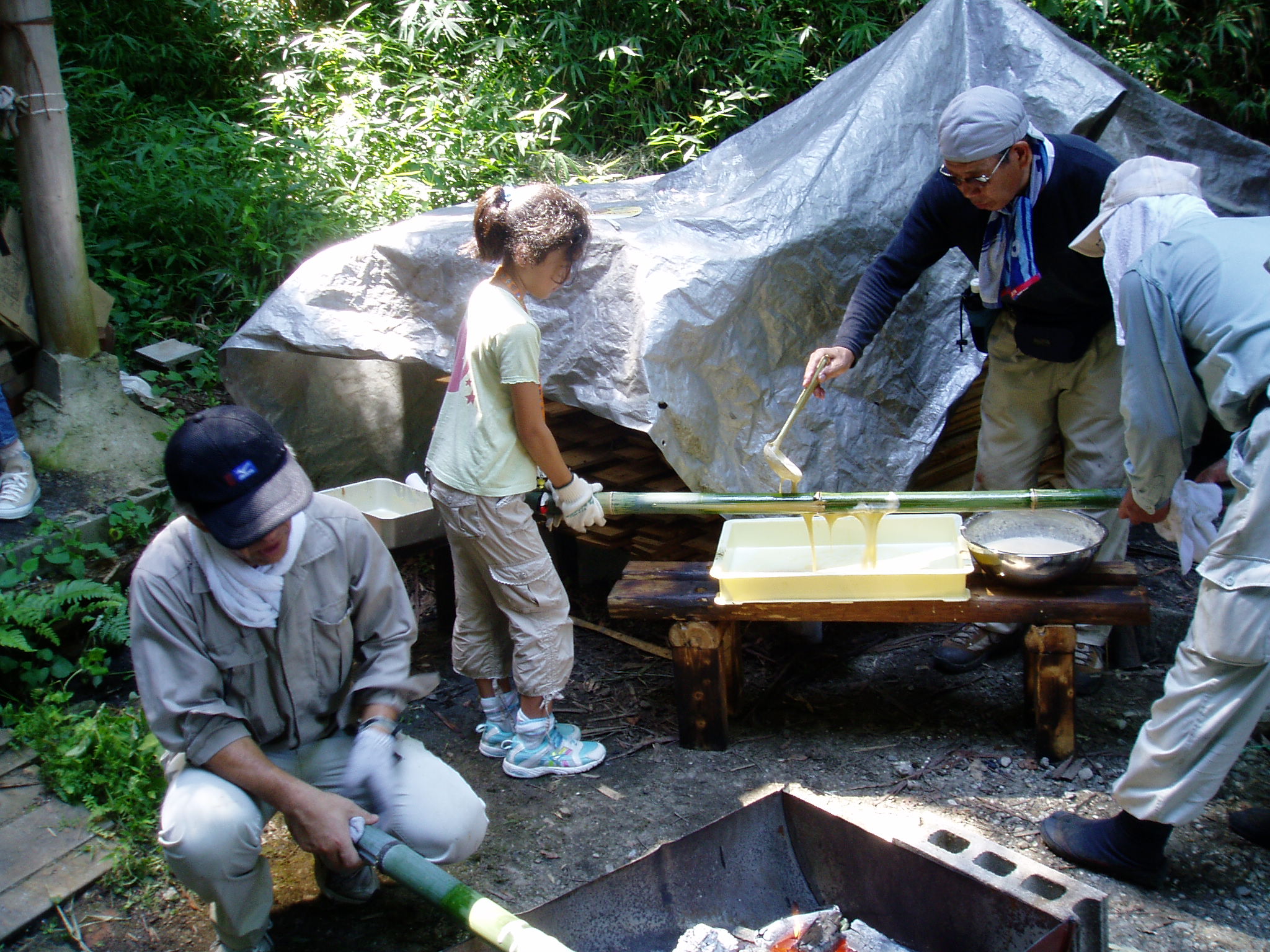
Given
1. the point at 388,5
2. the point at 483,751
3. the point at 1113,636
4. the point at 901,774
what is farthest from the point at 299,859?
the point at 388,5

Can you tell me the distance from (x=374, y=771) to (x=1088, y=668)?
9.01 ft

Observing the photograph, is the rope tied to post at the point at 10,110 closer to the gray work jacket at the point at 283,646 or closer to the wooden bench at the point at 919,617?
the gray work jacket at the point at 283,646

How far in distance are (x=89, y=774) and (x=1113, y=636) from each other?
12.8ft

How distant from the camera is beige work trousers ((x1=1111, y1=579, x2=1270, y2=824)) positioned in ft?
7.77

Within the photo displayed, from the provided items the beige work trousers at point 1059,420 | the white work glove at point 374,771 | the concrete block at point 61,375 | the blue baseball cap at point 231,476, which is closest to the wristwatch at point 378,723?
the white work glove at point 374,771

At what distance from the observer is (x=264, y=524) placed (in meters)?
2.24

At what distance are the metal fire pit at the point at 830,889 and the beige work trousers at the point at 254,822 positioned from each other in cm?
46

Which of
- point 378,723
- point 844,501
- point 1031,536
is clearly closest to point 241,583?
point 378,723

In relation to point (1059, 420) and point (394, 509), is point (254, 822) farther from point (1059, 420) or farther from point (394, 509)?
point (1059, 420)

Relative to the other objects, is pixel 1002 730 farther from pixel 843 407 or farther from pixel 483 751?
pixel 483 751

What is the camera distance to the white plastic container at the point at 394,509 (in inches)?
163

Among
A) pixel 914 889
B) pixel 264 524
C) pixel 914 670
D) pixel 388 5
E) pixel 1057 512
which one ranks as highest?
pixel 388 5

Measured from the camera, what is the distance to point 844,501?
329 cm

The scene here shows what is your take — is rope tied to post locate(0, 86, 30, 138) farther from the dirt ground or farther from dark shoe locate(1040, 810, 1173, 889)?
dark shoe locate(1040, 810, 1173, 889)
